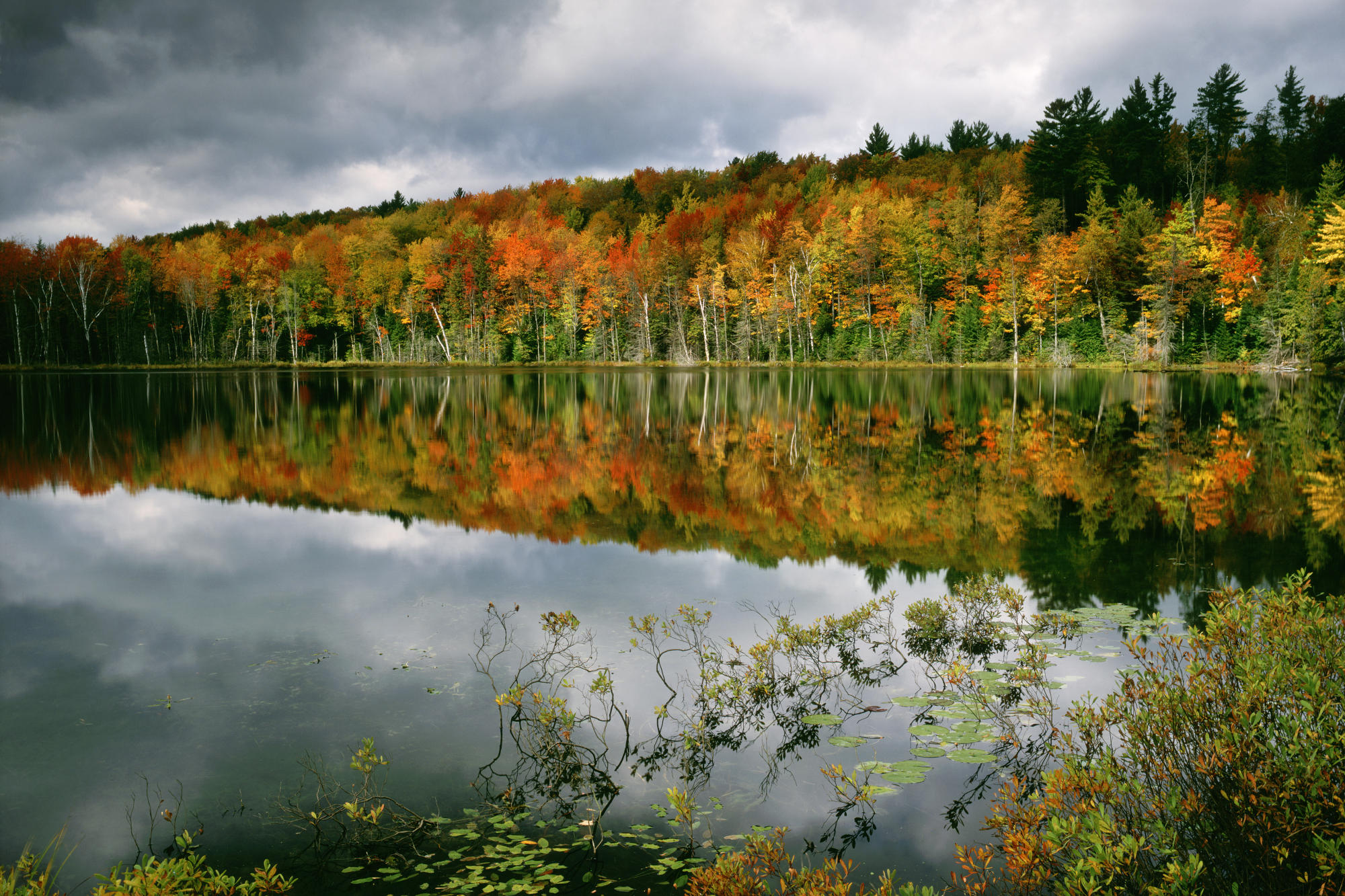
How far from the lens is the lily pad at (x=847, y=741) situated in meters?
6.06

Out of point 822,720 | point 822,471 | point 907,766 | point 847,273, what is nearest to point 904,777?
point 907,766

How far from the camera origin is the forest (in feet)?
197

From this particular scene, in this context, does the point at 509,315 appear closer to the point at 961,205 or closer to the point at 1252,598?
the point at 961,205

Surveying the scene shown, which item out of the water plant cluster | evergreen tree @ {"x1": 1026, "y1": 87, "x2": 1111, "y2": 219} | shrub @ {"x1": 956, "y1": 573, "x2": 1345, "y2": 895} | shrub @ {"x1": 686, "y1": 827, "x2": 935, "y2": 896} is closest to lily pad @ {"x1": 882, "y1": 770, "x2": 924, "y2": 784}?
the water plant cluster

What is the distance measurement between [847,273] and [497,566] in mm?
68597

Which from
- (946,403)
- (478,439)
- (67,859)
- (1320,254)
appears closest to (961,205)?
(1320,254)

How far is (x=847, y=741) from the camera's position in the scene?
6.10 m

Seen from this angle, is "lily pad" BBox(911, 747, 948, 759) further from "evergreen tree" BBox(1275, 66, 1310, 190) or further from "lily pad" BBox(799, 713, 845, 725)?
"evergreen tree" BBox(1275, 66, 1310, 190)

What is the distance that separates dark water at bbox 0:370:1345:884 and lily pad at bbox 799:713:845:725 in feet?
0.68

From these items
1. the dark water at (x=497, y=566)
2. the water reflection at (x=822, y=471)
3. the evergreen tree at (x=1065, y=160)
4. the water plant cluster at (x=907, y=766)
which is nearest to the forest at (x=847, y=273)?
the evergreen tree at (x=1065, y=160)

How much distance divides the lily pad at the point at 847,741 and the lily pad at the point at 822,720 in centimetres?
24

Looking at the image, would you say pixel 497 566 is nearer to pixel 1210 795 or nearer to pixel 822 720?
pixel 822 720

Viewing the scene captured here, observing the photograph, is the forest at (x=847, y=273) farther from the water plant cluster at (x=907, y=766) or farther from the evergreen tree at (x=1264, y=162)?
the water plant cluster at (x=907, y=766)

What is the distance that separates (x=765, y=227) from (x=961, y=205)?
18654 mm
